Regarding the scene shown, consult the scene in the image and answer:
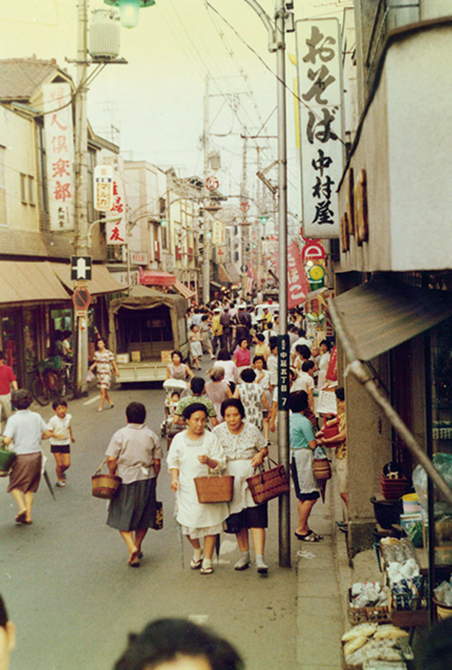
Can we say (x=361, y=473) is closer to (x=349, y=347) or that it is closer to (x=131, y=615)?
(x=131, y=615)

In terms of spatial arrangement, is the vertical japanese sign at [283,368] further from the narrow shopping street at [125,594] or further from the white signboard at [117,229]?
the white signboard at [117,229]

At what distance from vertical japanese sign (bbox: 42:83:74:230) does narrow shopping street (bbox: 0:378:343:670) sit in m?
14.5

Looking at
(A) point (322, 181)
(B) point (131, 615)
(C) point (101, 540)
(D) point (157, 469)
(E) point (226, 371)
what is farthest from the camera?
(E) point (226, 371)

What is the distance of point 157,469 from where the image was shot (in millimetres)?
8312

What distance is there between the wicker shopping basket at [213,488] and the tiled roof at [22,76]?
19401mm

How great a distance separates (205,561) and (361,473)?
1836mm

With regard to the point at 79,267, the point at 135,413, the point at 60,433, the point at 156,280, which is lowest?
the point at 60,433

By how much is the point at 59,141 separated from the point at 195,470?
17.4 metres

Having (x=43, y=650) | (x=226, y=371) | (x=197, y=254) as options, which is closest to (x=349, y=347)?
(x=43, y=650)

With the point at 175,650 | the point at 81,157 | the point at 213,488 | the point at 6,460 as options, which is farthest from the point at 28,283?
the point at 175,650

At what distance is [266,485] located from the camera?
7695 millimetres

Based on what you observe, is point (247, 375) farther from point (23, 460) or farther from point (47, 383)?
point (47, 383)

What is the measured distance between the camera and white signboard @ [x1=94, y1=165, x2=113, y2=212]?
2769 cm

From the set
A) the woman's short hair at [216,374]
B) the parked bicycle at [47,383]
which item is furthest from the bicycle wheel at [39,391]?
the woman's short hair at [216,374]
